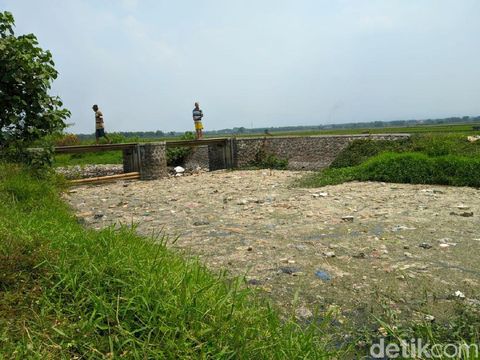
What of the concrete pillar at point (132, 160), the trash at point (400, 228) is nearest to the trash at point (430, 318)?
the trash at point (400, 228)

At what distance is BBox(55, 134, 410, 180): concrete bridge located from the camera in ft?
47.3

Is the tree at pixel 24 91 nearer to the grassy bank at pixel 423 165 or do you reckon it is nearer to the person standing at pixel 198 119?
the grassy bank at pixel 423 165

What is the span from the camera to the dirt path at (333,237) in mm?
3811

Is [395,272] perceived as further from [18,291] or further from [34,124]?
[34,124]

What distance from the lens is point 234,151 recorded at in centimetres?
1766

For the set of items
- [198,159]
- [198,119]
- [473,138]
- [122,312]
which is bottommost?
[122,312]

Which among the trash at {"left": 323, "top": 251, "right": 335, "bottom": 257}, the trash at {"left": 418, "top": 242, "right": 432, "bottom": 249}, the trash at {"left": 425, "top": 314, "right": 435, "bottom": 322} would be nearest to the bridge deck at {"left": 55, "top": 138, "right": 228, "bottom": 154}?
the trash at {"left": 323, "top": 251, "right": 335, "bottom": 257}

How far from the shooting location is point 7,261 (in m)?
3.04

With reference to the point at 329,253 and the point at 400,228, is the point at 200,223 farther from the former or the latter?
the point at 400,228

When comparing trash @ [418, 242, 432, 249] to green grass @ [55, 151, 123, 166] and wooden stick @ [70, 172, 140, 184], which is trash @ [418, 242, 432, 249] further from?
green grass @ [55, 151, 123, 166]

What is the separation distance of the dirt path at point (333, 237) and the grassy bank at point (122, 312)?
992mm

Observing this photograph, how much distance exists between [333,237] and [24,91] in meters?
6.95

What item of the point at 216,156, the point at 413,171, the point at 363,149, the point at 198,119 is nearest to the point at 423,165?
the point at 413,171

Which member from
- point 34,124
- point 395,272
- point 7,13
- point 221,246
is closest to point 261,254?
point 221,246
